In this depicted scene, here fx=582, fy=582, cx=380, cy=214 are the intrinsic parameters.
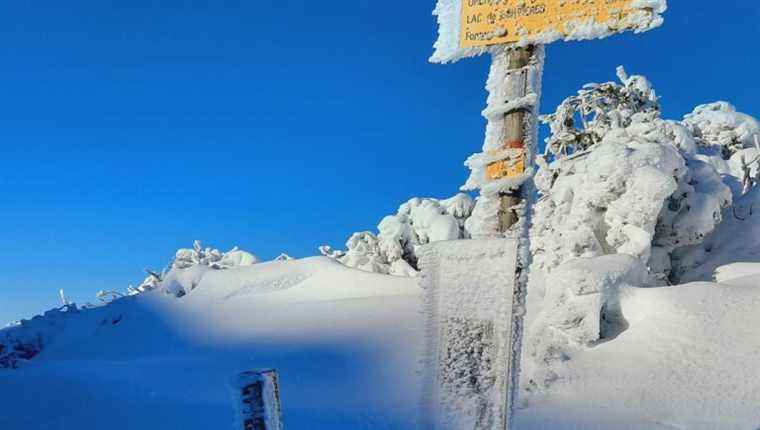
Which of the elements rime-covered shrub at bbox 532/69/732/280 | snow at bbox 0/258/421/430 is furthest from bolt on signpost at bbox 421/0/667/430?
rime-covered shrub at bbox 532/69/732/280

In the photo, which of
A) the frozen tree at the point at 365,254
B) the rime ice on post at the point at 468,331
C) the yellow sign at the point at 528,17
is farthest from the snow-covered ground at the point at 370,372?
the frozen tree at the point at 365,254

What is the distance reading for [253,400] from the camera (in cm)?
207

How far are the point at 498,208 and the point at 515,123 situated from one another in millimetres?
435

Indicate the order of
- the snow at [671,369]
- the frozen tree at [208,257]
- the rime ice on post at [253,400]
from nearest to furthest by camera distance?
the rime ice on post at [253,400], the snow at [671,369], the frozen tree at [208,257]

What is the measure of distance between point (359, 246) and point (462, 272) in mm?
12849

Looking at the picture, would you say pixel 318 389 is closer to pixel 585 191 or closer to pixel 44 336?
pixel 585 191

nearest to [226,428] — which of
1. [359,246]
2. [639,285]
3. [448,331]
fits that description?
[448,331]

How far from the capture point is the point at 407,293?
32.9ft

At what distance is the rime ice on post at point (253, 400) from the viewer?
2.07m

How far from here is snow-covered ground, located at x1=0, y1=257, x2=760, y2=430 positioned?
5.34 metres

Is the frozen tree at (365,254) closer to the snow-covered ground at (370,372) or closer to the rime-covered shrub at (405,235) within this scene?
the rime-covered shrub at (405,235)

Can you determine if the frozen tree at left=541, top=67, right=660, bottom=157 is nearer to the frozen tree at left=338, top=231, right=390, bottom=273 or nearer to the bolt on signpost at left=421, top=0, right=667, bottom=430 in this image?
the frozen tree at left=338, top=231, right=390, bottom=273

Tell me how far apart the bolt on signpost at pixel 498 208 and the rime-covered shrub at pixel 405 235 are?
455 inches

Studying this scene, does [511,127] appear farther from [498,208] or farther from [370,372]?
[370,372]
